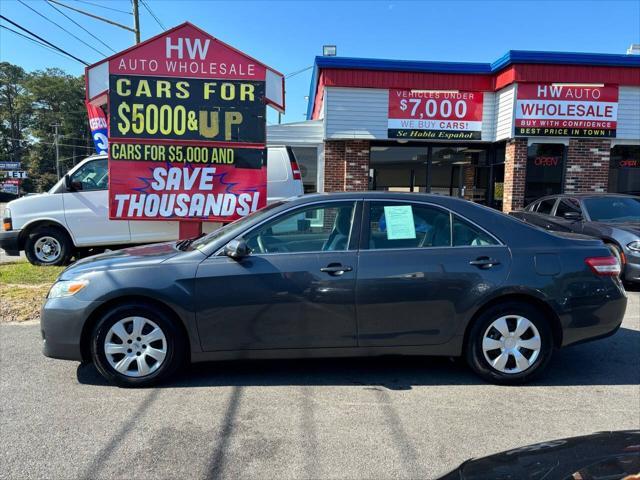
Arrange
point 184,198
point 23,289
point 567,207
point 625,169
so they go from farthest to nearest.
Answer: point 625,169 < point 567,207 < point 184,198 < point 23,289

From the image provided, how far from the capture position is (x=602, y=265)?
13.6ft

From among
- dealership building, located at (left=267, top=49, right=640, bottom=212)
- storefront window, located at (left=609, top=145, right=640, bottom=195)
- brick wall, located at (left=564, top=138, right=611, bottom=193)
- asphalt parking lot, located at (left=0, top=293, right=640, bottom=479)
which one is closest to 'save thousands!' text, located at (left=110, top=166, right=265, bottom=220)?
asphalt parking lot, located at (left=0, top=293, right=640, bottom=479)

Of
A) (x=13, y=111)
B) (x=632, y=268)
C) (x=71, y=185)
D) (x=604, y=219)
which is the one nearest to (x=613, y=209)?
(x=604, y=219)

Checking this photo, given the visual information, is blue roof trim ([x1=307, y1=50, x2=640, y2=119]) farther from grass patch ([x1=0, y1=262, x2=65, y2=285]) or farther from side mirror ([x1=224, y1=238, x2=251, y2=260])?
side mirror ([x1=224, y1=238, x2=251, y2=260])

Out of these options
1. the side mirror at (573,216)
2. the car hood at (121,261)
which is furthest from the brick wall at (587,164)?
the car hood at (121,261)

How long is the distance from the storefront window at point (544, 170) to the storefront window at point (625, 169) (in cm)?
158

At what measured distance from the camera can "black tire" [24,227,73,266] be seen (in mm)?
8953

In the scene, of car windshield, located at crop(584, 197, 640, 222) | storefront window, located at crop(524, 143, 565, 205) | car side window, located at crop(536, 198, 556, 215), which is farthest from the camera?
storefront window, located at crop(524, 143, 565, 205)

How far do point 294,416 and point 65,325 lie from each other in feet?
6.42

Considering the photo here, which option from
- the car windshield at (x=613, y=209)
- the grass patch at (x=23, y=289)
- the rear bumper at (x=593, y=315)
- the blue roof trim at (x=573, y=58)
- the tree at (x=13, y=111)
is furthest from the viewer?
the tree at (x=13, y=111)

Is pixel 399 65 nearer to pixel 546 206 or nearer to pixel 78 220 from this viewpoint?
pixel 546 206

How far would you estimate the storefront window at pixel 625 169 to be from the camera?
1363cm

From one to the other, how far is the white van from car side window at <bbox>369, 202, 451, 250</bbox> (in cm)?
505

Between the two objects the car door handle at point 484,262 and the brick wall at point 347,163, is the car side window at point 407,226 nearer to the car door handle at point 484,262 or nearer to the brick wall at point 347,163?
the car door handle at point 484,262
